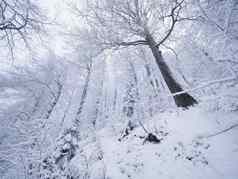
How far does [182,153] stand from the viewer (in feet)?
14.4

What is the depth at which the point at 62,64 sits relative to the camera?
45.1 ft

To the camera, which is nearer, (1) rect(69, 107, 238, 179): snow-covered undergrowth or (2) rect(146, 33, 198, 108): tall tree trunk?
(1) rect(69, 107, 238, 179): snow-covered undergrowth

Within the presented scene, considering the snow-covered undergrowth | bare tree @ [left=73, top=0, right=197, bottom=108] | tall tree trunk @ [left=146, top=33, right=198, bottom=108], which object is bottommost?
the snow-covered undergrowth

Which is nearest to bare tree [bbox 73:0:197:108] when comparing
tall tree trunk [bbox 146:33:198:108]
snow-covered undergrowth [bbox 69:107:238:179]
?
tall tree trunk [bbox 146:33:198:108]

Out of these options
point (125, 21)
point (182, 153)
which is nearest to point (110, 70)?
point (125, 21)

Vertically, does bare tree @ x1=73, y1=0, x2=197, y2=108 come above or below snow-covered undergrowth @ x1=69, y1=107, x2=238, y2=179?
above

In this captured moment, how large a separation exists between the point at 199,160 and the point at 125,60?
1105 cm

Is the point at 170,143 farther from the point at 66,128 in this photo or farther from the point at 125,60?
the point at 125,60

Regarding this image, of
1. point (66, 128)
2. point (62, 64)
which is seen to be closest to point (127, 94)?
point (66, 128)

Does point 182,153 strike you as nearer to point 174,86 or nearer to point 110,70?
point 174,86

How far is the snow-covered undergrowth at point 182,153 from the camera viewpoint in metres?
3.48

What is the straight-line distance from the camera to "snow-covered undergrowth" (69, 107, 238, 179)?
3479mm

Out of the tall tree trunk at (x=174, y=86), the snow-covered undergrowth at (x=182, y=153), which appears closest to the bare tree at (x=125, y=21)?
the tall tree trunk at (x=174, y=86)

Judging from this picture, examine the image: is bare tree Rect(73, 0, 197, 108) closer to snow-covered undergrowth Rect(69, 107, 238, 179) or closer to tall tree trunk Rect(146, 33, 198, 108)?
tall tree trunk Rect(146, 33, 198, 108)
